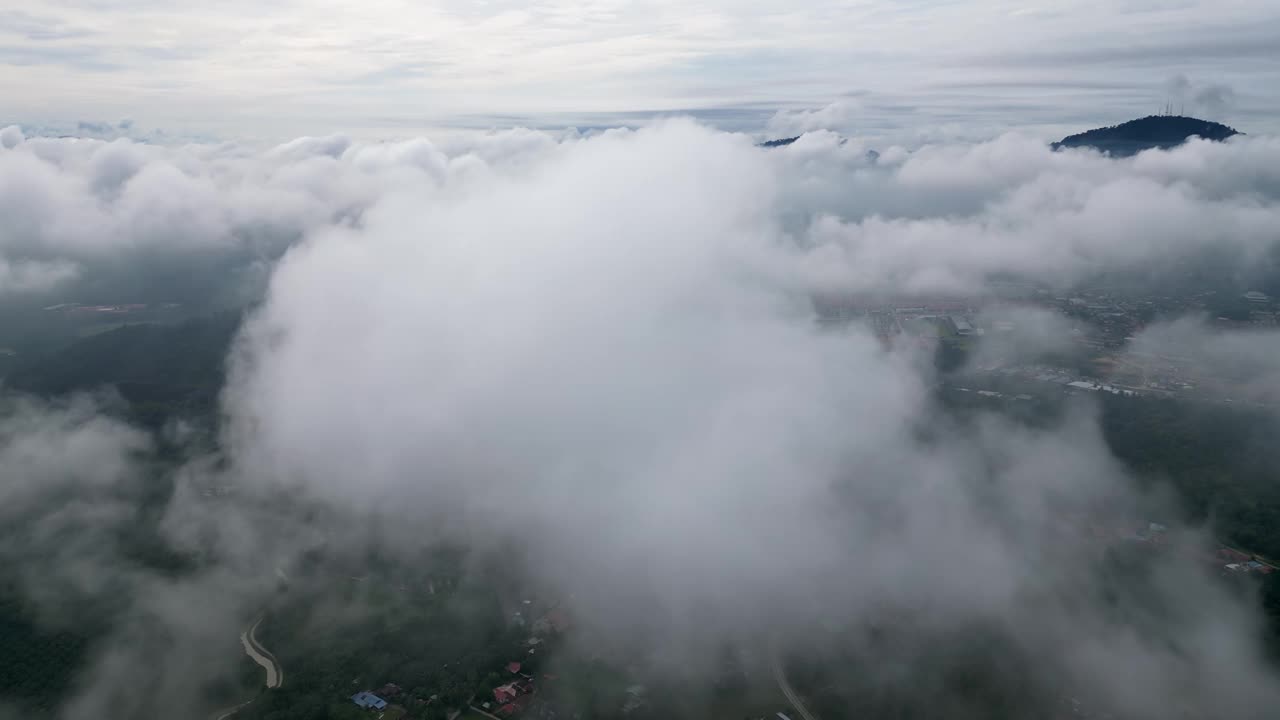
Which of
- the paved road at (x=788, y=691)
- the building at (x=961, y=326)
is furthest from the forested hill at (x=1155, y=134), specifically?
the paved road at (x=788, y=691)

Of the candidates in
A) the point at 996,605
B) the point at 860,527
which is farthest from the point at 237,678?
the point at 996,605

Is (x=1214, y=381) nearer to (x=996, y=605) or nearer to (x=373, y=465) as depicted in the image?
(x=996, y=605)

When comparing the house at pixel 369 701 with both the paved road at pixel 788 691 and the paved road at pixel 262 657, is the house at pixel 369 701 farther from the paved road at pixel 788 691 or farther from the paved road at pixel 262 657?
the paved road at pixel 788 691

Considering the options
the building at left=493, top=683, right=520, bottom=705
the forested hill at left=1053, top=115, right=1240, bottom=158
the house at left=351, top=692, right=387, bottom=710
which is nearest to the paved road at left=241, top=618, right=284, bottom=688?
the house at left=351, top=692, right=387, bottom=710

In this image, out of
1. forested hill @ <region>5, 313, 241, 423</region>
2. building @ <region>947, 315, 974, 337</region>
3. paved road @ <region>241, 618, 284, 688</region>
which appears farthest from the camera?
building @ <region>947, 315, 974, 337</region>

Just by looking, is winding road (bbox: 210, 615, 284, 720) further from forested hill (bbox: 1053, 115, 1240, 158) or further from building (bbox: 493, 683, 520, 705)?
forested hill (bbox: 1053, 115, 1240, 158)

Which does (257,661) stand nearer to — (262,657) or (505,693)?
(262,657)
